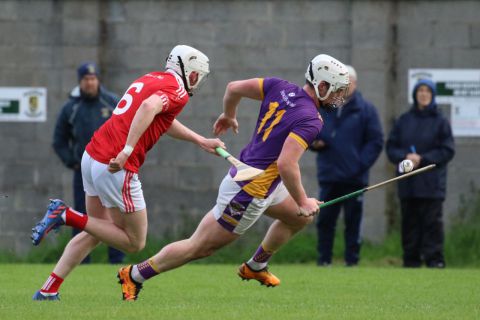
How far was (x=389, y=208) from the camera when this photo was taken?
51.0 ft

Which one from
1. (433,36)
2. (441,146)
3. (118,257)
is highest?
(433,36)

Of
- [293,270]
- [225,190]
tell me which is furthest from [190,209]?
[225,190]

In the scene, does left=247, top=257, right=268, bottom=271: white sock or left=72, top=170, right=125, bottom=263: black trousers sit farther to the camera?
left=72, top=170, right=125, bottom=263: black trousers

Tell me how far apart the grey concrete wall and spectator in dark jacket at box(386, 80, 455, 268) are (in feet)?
4.76

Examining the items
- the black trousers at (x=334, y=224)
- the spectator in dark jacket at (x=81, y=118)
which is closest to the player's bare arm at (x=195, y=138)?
the spectator in dark jacket at (x=81, y=118)

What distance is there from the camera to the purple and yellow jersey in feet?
29.3

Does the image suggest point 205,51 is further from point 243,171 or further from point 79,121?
point 243,171

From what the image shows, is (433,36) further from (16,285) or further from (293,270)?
(16,285)

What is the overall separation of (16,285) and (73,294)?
3.69 feet

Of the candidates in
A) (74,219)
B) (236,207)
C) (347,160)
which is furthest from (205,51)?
(74,219)

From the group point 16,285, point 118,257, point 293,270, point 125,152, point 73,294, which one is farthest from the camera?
point 118,257

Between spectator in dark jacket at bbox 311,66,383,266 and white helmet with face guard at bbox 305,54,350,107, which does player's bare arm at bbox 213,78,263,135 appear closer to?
white helmet with face guard at bbox 305,54,350,107

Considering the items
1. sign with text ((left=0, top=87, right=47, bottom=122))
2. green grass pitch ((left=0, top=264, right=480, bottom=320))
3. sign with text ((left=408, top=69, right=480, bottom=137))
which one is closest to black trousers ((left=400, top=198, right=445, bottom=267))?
green grass pitch ((left=0, top=264, right=480, bottom=320))

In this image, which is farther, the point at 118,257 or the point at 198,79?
the point at 118,257
